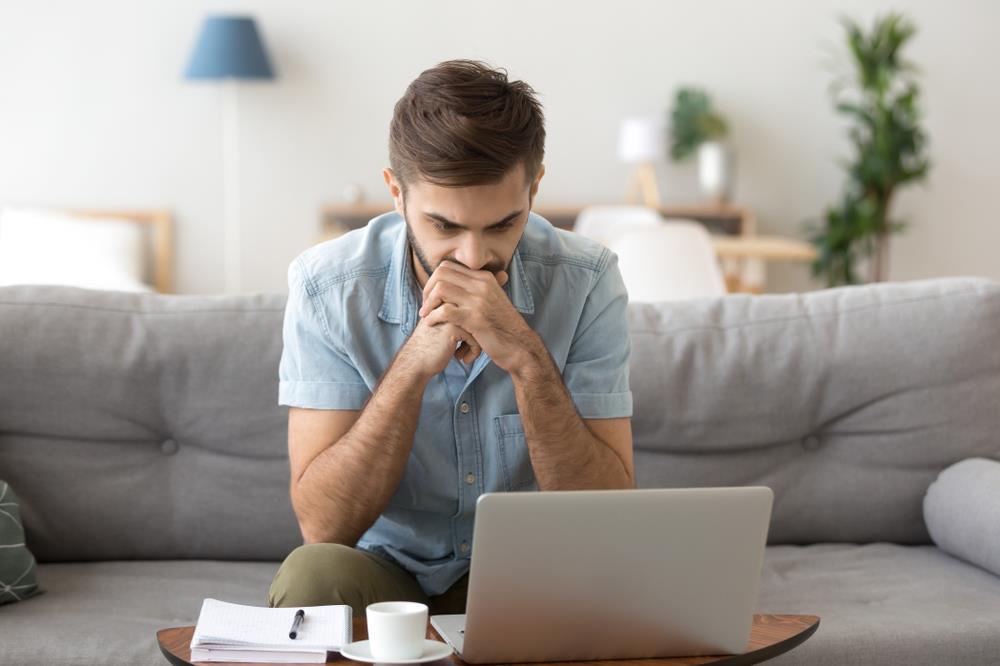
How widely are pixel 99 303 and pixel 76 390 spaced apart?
16cm

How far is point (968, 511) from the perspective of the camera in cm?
194

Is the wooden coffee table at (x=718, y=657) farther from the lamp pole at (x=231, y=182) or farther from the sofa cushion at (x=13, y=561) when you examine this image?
the lamp pole at (x=231, y=182)

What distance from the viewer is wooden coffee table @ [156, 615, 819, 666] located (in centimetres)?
117

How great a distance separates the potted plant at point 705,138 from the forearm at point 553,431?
13.7 feet

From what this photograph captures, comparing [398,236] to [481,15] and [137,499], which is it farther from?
[481,15]

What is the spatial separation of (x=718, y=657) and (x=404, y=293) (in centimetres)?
70

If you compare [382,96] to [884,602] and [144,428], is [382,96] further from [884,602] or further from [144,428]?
[884,602]

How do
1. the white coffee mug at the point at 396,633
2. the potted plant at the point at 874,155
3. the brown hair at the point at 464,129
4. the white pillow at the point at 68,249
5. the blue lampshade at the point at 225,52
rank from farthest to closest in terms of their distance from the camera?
the potted plant at the point at 874,155 < the blue lampshade at the point at 225,52 < the white pillow at the point at 68,249 < the brown hair at the point at 464,129 < the white coffee mug at the point at 396,633

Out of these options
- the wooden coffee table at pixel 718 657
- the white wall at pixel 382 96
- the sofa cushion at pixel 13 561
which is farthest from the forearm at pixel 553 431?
the white wall at pixel 382 96

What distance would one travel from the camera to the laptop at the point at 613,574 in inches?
44.5

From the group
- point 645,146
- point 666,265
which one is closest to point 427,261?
point 666,265

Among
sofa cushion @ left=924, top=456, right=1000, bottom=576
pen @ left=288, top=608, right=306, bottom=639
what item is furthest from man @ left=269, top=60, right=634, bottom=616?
sofa cushion @ left=924, top=456, right=1000, bottom=576

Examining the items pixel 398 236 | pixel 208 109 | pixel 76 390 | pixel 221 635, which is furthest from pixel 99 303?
pixel 208 109

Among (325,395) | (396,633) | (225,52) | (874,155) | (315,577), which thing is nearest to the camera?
(396,633)
